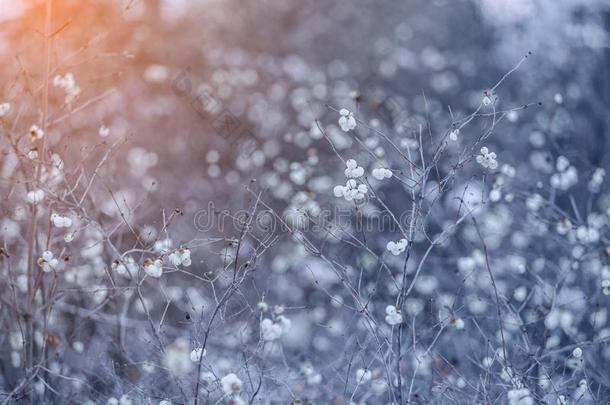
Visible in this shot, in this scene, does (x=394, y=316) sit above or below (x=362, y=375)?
above

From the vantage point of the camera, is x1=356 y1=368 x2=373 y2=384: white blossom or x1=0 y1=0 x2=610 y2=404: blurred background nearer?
x1=356 y1=368 x2=373 y2=384: white blossom

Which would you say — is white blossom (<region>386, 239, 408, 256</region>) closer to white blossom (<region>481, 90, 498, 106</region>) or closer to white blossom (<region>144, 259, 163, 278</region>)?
white blossom (<region>481, 90, 498, 106</region>)

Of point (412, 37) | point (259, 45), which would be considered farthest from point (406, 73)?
point (259, 45)

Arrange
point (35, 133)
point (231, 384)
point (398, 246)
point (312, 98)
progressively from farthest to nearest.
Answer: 1. point (312, 98)
2. point (35, 133)
3. point (398, 246)
4. point (231, 384)

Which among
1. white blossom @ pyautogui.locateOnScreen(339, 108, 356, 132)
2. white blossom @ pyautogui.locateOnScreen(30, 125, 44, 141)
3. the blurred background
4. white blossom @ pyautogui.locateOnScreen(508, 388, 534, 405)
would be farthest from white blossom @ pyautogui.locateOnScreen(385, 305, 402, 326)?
the blurred background

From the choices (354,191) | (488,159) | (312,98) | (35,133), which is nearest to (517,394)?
(488,159)

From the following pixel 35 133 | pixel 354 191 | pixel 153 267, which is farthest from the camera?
pixel 35 133

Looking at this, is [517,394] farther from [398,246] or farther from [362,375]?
[398,246]

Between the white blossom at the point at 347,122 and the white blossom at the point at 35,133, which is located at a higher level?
the white blossom at the point at 35,133

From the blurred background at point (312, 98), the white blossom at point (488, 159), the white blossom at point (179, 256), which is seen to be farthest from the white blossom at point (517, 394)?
the blurred background at point (312, 98)

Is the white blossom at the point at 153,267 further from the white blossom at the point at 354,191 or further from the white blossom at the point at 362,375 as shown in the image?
the white blossom at the point at 362,375

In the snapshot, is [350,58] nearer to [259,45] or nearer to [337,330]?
[259,45]
